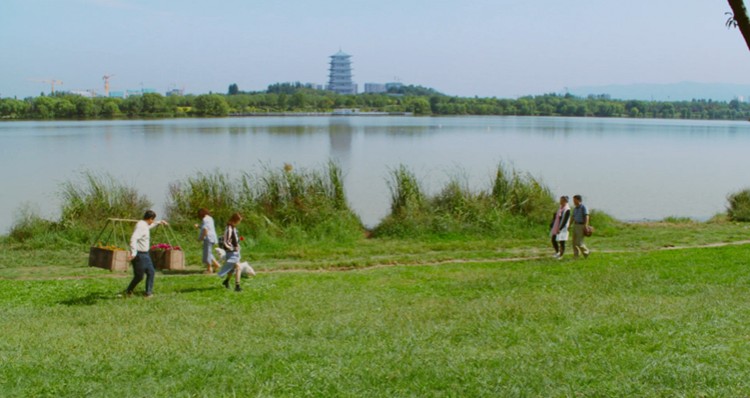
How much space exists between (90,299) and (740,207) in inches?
823

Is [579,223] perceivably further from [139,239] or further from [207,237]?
[139,239]

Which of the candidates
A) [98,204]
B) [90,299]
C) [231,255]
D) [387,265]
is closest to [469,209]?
[387,265]

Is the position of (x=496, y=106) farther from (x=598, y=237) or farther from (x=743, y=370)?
(x=743, y=370)

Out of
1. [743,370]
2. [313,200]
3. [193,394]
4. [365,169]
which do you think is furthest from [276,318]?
[365,169]

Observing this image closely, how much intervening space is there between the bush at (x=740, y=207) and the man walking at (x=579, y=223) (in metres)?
10.9

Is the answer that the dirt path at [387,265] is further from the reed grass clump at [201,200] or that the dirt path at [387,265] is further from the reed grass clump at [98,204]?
the reed grass clump at [98,204]

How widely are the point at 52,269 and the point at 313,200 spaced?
308 inches

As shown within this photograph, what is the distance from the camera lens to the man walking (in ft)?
46.6

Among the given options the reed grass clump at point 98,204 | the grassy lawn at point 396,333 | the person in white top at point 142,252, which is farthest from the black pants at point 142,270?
the reed grass clump at point 98,204

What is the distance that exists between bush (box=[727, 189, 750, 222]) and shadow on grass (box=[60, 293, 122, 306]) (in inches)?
785

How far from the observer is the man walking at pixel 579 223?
559 inches

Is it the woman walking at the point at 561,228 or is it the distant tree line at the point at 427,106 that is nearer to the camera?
the woman walking at the point at 561,228

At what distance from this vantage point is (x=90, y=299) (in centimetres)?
1077

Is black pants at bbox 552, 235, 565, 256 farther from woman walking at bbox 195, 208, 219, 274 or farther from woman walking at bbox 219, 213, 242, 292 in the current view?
woman walking at bbox 195, 208, 219, 274
